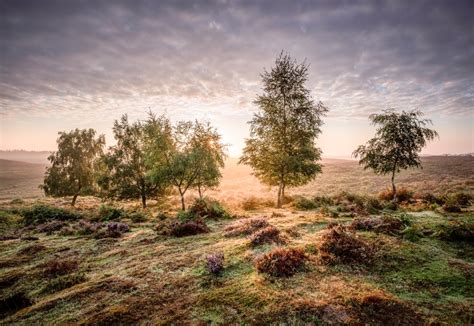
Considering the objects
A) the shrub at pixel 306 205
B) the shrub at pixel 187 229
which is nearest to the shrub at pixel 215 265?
the shrub at pixel 187 229

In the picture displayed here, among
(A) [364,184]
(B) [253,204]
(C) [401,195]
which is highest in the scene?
(C) [401,195]

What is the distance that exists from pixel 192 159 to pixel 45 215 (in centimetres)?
1346

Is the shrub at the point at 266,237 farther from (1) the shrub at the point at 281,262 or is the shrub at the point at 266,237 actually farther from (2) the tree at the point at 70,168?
(2) the tree at the point at 70,168

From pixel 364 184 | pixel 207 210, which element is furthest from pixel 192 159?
pixel 364 184

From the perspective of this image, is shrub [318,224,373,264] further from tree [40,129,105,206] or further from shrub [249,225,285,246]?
tree [40,129,105,206]

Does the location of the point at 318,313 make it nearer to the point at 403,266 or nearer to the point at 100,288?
the point at 403,266

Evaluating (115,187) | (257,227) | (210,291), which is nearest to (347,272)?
(210,291)

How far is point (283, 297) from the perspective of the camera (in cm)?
542

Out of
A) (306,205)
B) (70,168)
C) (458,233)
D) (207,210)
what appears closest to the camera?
(458,233)

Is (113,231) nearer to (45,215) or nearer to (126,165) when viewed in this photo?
(45,215)

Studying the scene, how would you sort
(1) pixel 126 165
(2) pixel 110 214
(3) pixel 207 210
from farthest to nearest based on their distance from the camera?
(1) pixel 126 165 → (2) pixel 110 214 → (3) pixel 207 210

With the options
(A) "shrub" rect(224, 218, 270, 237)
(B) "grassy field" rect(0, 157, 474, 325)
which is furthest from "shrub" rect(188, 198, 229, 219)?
(B) "grassy field" rect(0, 157, 474, 325)

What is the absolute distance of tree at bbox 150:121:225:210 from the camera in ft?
71.3

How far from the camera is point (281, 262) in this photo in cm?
677
